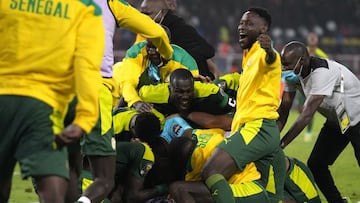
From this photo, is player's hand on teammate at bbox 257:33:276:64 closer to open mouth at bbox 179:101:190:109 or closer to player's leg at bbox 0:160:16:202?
open mouth at bbox 179:101:190:109

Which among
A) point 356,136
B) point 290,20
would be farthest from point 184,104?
point 290,20

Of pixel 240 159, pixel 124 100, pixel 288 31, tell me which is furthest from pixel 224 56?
pixel 240 159

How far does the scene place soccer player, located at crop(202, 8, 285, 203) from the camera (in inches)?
297

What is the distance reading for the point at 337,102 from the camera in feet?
30.3

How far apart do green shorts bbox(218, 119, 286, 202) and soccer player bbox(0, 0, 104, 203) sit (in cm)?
223

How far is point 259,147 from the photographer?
25.1ft

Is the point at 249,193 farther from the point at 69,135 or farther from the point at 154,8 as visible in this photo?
the point at 154,8

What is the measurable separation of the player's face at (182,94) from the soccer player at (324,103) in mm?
930

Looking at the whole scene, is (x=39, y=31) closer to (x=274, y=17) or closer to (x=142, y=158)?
(x=142, y=158)

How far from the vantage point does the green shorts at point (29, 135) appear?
543 centimetres

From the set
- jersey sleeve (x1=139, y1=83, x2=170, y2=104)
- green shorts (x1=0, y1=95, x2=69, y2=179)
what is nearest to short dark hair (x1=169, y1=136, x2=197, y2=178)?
jersey sleeve (x1=139, y1=83, x2=170, y2=104)

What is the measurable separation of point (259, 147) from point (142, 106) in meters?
1.48

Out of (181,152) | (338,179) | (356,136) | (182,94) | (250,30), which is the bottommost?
(338,179)

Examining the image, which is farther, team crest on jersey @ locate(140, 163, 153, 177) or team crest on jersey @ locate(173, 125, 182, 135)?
team crest on jersey @ locate(173, 125, 182, 135)
